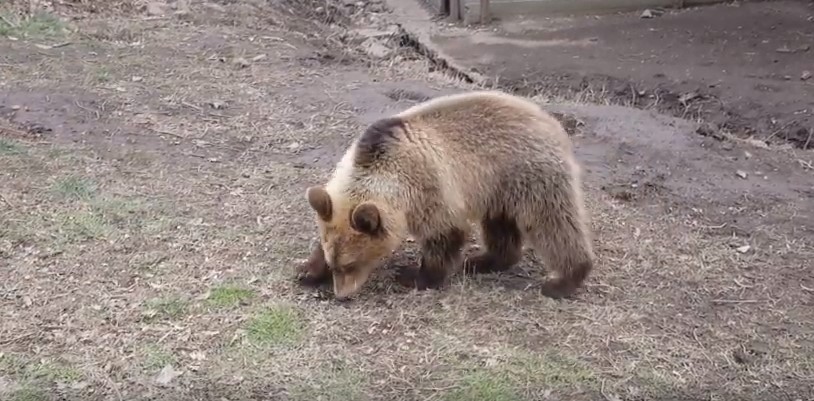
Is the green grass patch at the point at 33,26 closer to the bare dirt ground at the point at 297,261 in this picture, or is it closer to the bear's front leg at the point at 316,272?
the bare dirt ground at the point at 297,261

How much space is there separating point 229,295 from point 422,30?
5990mm

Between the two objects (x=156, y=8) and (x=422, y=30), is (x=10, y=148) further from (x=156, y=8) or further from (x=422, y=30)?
(x=422, y=30)

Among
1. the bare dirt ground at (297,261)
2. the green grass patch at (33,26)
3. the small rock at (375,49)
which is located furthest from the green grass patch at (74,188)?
the small rock at (375,49)

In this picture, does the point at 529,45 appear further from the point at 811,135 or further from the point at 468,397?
the point at 468,397

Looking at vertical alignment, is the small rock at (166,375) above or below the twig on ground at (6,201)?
below

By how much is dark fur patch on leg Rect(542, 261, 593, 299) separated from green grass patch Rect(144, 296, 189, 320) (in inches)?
64.9

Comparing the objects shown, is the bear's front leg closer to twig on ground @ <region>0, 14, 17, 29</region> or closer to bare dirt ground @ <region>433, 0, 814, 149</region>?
bare dirt ground @ <region>433, 0, 814, 149</region>

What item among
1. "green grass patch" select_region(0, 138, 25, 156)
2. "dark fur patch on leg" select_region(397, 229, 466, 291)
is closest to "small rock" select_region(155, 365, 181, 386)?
"dark fur patch on leg" select_region(397, 229, 466, 291)

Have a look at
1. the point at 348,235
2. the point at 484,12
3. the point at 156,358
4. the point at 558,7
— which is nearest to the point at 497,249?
the point at 348,235

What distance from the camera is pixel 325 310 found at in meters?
4.31

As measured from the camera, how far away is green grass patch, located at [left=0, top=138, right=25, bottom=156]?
18.7 feet

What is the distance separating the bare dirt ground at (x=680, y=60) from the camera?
7.50 m

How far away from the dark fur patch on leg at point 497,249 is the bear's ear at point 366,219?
0.70 metres

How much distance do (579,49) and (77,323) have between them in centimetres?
621
